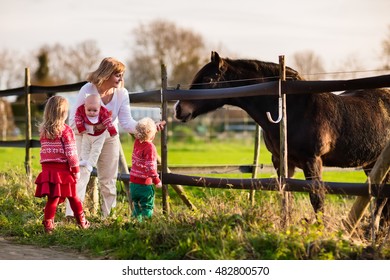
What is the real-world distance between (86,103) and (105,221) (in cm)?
123

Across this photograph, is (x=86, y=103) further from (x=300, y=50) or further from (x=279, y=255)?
(x=300, y=50)

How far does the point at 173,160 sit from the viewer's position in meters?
21.3

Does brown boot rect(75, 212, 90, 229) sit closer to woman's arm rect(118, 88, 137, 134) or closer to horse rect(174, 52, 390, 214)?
woman's arm rect(118, 88, 137, 134)

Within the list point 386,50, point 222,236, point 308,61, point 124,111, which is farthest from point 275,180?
point 308,61

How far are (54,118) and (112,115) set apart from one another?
2.37 ft

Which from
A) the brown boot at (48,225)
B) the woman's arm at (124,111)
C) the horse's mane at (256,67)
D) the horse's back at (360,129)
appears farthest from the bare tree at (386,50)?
the brown boot at (48,225)

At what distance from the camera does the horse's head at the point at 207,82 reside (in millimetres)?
7371

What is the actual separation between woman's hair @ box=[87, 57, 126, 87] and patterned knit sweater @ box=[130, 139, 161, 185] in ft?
2.47

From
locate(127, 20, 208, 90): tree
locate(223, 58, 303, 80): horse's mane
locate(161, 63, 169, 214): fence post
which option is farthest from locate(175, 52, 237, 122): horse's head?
locate(127, 20, 208, 90): tree

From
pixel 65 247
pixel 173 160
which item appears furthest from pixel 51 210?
pixel 173 160

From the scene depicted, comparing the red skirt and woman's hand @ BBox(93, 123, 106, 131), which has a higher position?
woman's hand @ BBox(93, 123, 106, 131)

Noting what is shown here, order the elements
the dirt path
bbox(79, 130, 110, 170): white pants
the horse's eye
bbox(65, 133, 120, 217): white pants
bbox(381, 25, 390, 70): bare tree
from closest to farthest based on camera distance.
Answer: the dirt path < bbox(79, 130, 110, 170): white pants < bbox(65, 133, 120, 217): white pants < the horse's eye < bbox(381, 25, 390, 70): bare tree

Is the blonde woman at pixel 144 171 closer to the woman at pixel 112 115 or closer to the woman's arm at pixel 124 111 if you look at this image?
the woman at pixel 112 115

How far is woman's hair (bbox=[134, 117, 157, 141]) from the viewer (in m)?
Answer: 6.49
